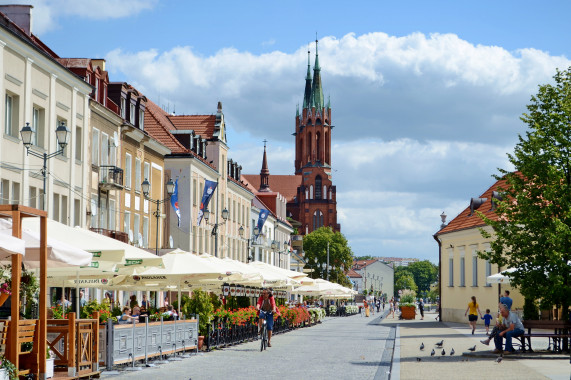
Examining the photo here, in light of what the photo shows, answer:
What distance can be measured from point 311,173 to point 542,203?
149702mm

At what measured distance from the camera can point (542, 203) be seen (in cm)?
2322

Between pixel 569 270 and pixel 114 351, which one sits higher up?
pixel 569 270

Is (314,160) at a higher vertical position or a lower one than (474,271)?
higher

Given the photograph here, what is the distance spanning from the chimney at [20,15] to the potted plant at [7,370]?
83.6 ft

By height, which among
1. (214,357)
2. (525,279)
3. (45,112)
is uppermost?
(45,112)

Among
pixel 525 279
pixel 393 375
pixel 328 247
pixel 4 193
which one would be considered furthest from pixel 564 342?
pixel 328 247

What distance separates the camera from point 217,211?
6538 cm

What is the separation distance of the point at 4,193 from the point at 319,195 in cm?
14156

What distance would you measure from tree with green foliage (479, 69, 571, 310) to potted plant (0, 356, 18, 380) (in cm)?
1361

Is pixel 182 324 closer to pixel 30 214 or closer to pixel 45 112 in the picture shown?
pixel 30 214

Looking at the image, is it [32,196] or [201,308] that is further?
[32,196]

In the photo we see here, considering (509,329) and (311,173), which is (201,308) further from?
(311,173)

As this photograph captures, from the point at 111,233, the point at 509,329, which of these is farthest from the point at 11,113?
the point at 509,329

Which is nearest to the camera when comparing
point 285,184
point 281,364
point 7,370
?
point 7,370
